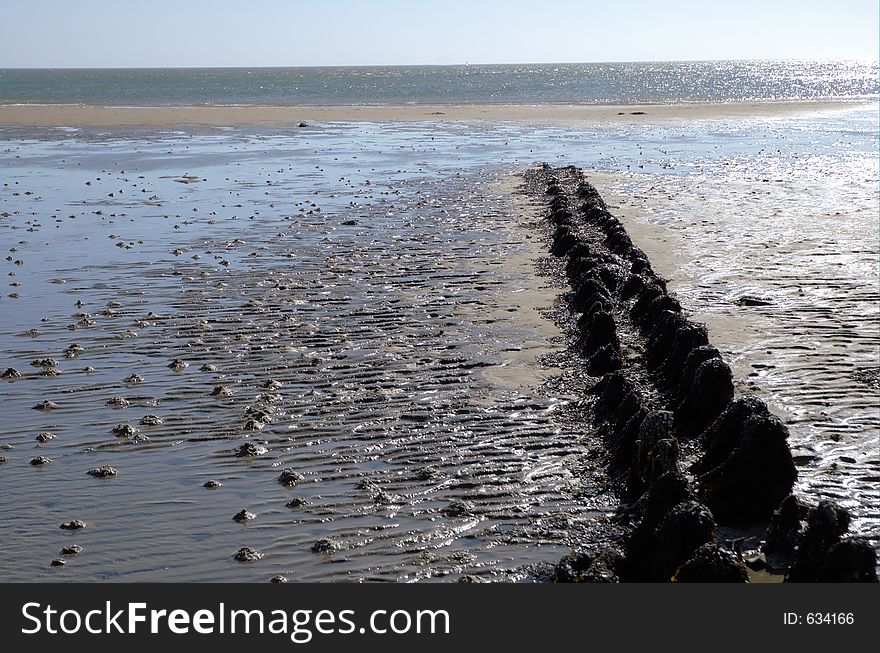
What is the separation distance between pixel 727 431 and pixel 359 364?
4.31 m

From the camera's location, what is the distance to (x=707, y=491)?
752 centimetres

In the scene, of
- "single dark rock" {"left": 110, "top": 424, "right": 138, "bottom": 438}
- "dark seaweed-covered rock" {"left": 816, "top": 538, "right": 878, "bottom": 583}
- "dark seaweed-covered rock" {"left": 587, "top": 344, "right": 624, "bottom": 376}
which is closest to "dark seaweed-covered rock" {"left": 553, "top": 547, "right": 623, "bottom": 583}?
"dark seaweed-covered rock" {"left": 816, "top": 538, "right": 878, "bottom": 583}

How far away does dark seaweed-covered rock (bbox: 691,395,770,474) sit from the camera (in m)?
7.84

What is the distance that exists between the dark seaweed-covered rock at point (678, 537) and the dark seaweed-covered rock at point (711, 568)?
21cm

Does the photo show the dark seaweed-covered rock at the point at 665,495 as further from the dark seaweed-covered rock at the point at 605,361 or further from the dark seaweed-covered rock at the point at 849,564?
the dark seaweed-covered rock at the point at 605,361

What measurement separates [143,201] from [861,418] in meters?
18.1

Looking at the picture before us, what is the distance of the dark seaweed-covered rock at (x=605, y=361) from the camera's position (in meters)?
10.2

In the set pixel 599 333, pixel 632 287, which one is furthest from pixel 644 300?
pixel 599 333

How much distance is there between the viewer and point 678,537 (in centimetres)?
625

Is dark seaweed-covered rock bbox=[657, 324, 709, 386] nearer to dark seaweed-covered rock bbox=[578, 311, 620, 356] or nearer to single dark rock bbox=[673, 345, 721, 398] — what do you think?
single dark rock bbox=[673, 345, 721, 398]

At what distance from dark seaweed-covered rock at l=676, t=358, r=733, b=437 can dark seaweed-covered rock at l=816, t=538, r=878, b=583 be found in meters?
2.98

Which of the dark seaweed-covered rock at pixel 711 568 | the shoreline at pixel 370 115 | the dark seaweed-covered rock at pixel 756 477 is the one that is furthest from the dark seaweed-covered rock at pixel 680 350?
the shoreline at pixel 370 115

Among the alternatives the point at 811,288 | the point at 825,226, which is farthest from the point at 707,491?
the point at 825,226
